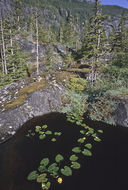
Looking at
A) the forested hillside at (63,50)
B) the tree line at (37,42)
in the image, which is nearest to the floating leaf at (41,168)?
the forested hillside at (63,50)

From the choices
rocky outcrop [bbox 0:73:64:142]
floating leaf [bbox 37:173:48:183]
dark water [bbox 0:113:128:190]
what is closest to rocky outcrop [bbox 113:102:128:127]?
dark water [bbox 0:113:128:190]

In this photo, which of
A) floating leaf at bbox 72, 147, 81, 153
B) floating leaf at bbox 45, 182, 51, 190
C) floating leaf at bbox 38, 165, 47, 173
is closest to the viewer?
floating leaf at bbox 45, 182, 51, 190

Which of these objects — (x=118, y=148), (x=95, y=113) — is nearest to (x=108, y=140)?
(x=118, y=148)

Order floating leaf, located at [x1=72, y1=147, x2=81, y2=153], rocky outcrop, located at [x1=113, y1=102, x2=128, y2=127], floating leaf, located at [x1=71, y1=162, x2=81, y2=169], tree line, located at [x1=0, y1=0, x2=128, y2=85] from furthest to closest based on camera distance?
tree line, located at [x1=0, y1=0, x2=128, y2=85]
rocky outcrop, located at [x1=113, y1=102, x2=128, y2=127]
floating leaf, located at [x1=72, y1=147, x2=81, y2=153]
floating leaf, located at [x1=71, y1=162, x2=81, y2=169]

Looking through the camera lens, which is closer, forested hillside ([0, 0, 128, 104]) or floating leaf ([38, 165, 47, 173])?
floating leaf ([38, 165, 47, 173])

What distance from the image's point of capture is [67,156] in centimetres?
662

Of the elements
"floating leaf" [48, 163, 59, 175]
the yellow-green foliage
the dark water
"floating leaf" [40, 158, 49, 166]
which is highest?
the yellow-green foliage

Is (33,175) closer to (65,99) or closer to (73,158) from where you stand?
(73,158)

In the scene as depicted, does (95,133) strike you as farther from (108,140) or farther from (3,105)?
(3,105)

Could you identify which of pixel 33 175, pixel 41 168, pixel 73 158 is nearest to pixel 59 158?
pixel 73 158

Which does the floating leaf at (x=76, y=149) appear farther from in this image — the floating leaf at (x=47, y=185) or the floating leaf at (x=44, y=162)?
the floating leaf at (x=47, y=185)

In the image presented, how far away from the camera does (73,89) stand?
16.0 m

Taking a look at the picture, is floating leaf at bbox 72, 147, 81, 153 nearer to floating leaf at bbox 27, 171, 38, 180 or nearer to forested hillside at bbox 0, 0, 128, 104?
floating leaf at bbox 27, 171, 38, 180

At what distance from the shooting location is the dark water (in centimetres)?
513
